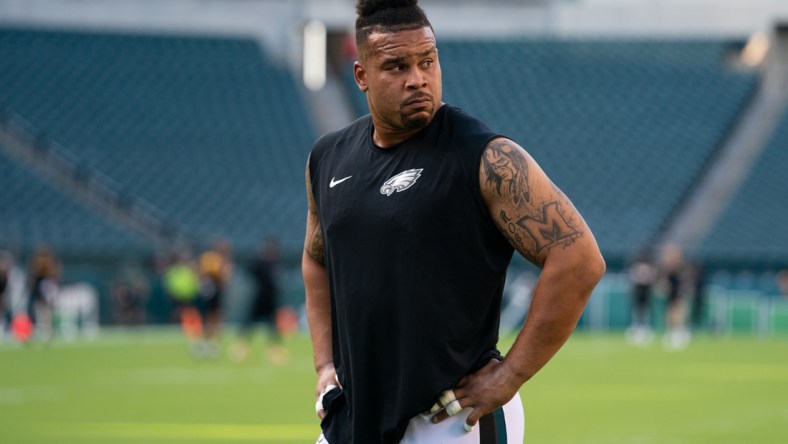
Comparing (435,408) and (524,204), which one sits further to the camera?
(435,408)

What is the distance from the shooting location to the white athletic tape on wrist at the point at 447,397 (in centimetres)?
468

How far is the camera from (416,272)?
4633 millimetres

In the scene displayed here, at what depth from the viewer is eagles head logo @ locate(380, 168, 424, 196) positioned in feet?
15.3

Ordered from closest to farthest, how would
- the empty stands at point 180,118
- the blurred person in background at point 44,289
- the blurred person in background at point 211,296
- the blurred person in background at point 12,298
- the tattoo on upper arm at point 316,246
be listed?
the tattoo on upper arm at point 316,246, the blurred person in background at point 211,296, the blurred person in background at point 44,289, the blurred person in background at point 12,298, the empty stands at point 180,118

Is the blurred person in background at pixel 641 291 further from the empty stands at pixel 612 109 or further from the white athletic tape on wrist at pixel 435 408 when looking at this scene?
the white athletic tape on wrist at pixel 435 408

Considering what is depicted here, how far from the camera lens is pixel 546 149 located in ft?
153

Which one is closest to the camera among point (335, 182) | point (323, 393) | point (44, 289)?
point (335, 182)

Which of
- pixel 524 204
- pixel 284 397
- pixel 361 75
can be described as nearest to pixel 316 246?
pixel 361 75

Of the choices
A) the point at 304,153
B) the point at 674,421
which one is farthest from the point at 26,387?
the point at 304,153

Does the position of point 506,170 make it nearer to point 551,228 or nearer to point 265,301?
point 551,228

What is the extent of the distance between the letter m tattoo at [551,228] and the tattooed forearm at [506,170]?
8 cm

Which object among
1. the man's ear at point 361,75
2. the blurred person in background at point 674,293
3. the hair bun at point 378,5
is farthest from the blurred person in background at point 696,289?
the hair bun at point 378,5

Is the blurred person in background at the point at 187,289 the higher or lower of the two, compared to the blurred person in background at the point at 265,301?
lower

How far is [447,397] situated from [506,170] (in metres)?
0.75
